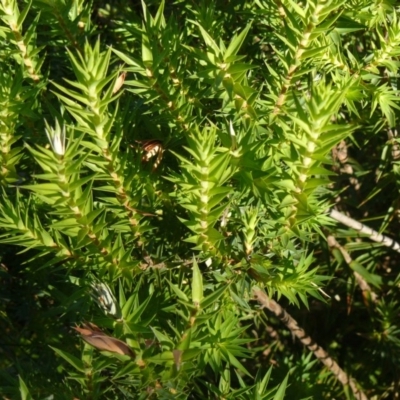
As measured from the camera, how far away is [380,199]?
3.33ft

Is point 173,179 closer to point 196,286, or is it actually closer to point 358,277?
point 196,286

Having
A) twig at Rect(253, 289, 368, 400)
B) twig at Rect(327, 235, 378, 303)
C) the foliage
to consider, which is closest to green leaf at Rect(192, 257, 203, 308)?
the foliage

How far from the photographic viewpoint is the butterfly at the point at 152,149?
658 millimetres

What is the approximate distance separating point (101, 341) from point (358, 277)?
0.61 metres

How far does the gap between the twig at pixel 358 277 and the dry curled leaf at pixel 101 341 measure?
1.72 feet

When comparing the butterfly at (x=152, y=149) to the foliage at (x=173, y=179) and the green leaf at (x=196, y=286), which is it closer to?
the foliage at (x=173, y=179)

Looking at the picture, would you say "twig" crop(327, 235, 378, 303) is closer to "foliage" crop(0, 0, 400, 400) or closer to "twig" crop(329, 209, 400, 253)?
"twig" crop(329, 209, 400, 253)

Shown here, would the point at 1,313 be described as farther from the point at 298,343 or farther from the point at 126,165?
the point at 298,343

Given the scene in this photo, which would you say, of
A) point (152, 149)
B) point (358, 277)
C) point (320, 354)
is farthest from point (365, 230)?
point (152, 149)

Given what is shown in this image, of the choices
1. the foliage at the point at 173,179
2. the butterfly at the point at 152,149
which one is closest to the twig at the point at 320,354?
the foliage at the point at 173,179

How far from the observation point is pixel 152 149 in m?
0.66

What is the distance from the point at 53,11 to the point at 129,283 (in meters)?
0.32

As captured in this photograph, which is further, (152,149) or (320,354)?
(320,354)

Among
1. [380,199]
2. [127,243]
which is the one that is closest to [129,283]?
[127,243]
